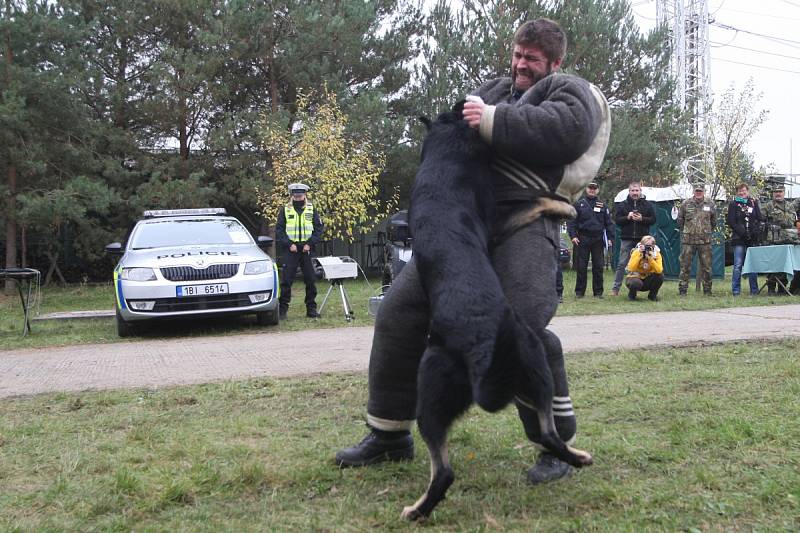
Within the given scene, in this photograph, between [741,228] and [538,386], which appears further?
[741,228]

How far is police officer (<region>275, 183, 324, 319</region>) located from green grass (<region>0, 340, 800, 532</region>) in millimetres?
5334

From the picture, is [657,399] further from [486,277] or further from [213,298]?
[213,298]

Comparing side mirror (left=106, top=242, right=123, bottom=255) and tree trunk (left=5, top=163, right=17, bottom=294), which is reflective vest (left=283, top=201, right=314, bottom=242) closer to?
side mirror (left=106, top=242, right=123, bottom=255)

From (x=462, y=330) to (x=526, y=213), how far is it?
27.7 inches

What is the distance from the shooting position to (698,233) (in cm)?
1265

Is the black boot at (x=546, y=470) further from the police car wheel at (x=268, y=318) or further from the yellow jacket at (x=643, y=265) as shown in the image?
the yellow jacket at (x=643, y=265)

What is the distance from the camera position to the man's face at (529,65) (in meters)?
2.99

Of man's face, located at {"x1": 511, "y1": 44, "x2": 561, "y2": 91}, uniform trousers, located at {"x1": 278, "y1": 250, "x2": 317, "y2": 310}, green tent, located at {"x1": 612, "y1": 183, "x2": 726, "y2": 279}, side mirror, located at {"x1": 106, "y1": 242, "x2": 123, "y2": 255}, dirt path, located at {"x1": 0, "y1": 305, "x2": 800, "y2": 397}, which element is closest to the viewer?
man's face, located at {"x1": 511, "y1": 44, "x2": 561, "y2": 91}

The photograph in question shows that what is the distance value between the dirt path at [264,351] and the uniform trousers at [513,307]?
2.42 meters

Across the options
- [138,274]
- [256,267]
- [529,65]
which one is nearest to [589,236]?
[256,267]

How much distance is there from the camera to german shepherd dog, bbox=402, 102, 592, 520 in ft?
7.63

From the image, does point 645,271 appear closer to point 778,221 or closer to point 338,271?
point 778,221

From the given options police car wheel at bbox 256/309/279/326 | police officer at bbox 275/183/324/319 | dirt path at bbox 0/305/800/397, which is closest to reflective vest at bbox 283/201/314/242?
police officer at bbox 275/183/324/319

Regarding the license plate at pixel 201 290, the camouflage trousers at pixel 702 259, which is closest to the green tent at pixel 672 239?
the camouflage trousers at pixel 702 259
